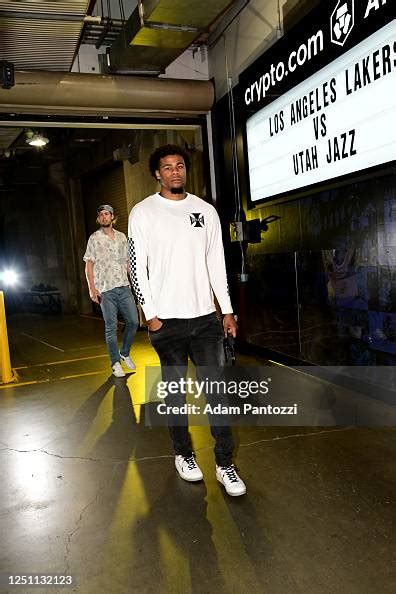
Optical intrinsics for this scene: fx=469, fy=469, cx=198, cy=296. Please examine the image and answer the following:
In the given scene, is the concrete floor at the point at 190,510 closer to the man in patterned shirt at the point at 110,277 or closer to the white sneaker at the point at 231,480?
the white sneaker at the point at 231,480

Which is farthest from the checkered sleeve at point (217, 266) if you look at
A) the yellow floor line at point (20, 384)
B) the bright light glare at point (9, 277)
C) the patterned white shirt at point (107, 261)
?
the bright light glare at point (9, 277)

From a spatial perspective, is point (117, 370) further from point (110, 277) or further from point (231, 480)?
point (231, 480)

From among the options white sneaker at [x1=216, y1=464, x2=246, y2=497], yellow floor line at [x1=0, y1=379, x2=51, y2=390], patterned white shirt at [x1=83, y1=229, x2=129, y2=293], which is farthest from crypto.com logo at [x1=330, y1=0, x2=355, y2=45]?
yellow floor line at [x1=0, y1=379, x2=51, y2=390]

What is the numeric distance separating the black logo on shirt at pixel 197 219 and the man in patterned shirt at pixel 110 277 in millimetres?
2783

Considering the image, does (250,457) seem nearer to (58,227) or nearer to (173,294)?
(173,294)

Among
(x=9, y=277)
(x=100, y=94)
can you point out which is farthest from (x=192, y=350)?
(x=9, y=277)

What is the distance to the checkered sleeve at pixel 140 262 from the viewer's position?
106 inches

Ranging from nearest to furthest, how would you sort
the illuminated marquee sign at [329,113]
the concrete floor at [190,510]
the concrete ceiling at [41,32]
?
the concrete floor at [190,510]
the illuminated marquee sign at [329,113]
the concrete ceiling at [41,32]

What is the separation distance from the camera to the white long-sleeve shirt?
8.84ft

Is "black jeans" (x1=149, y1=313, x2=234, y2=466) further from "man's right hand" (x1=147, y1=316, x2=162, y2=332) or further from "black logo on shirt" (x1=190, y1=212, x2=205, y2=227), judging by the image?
"black logo on shirt" (x1=190, y1=212, x2=205, y2=227)

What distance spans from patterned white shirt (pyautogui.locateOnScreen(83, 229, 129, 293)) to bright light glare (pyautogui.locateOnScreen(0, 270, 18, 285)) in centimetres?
1260

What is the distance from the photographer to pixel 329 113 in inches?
160

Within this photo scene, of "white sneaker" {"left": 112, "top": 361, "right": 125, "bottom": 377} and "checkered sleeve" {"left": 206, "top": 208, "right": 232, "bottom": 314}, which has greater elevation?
"checkered sleeve" {"left": 206, "top": 208, "right": 232, "bottom": 314}

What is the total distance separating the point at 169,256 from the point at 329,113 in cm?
231
